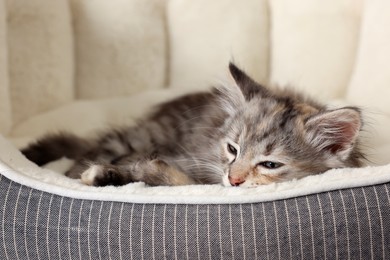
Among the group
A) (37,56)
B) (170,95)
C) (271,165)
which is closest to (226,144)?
(271,165)

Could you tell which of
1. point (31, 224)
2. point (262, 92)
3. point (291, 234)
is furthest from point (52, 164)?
point (291, 234)

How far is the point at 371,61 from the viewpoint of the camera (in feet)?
7.18

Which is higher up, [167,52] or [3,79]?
[3,79]

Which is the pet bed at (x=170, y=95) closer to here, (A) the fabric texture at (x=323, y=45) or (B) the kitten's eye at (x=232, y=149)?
(A) the fabric texture at (x=323, y=45)

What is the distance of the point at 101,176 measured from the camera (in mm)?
1453

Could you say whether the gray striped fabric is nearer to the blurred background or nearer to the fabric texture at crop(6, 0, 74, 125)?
the blurred background

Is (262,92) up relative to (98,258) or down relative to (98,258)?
up

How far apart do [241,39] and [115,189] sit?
1342 mm

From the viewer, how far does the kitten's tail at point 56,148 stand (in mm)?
1832

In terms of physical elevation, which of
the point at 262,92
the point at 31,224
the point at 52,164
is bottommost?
the point at 52,164

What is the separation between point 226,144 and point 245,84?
0.73 ft

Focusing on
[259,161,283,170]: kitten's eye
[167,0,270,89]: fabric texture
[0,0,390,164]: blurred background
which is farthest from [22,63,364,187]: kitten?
[167,0,270,89]: fabric texture

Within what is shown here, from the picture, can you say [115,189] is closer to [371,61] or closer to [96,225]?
[96,225]

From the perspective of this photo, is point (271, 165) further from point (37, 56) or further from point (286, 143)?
point (37, 56)
